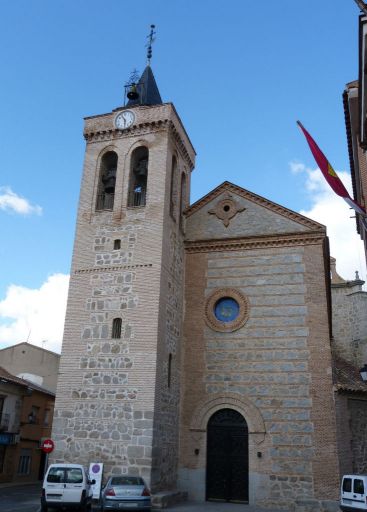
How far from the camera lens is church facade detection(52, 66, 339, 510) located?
16.0 meters

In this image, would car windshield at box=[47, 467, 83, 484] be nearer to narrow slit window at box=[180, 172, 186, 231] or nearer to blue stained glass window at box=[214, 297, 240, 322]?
blue stained glass window at box=[214, 297, 240, 322]

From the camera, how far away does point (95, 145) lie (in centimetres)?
2044

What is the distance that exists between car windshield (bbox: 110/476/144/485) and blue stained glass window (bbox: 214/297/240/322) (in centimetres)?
689

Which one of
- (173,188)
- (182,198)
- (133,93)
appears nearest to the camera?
(173,188)

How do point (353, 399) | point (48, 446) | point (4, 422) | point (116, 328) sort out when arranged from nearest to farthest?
1. point (48, 446)
2. point (116, 328)
3. point (353, 399)
4. point (4, 422)

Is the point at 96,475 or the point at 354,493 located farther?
the point at 96,475

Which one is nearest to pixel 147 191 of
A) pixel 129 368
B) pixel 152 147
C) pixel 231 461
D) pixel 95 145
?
pixel 152 147

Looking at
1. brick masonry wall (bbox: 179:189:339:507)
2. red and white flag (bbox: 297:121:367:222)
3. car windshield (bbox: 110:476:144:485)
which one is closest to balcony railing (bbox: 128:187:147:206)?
brick masonry wall (bbox: 179:189:339:507)

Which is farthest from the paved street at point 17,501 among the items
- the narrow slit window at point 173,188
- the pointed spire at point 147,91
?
the pointed spire at point 147,91

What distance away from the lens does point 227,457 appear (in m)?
16.9

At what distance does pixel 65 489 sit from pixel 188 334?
7.33 m

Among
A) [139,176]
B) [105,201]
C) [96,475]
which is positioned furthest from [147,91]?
[96,475]

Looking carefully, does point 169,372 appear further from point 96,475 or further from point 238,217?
point 238,217

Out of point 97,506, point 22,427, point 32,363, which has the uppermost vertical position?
point 32,363
